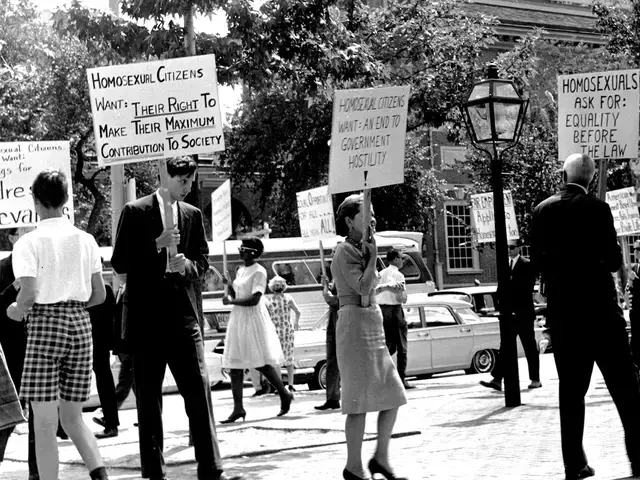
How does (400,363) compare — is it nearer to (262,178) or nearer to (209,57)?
(209,57)

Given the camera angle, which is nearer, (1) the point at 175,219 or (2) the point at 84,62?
(1) the point at 175,219

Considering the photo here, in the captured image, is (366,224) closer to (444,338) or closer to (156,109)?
(156,109)

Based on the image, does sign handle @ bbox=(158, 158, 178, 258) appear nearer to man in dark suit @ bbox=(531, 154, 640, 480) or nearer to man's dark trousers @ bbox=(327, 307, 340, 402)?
man in dark suit @ bbox=(531, 154, 640, 480)

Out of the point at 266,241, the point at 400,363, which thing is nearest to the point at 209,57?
the point at 400,363

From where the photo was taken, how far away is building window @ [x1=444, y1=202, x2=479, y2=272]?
1848 inches

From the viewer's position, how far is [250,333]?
13.4 metres

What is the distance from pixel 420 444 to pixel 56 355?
3.81 metres

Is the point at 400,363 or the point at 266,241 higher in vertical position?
the point at 266,241

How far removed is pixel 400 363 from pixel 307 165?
18604mm

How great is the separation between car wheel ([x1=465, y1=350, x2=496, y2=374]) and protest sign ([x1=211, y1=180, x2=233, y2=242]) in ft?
15.6

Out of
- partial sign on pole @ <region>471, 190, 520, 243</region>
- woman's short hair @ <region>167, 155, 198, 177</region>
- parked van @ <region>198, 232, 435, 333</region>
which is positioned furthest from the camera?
parked van @ <region>198, 232, 435, 333</region>

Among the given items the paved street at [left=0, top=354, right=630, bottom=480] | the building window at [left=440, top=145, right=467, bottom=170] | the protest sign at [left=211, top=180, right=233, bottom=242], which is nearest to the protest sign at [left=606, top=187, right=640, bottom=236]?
the protest sign at [left=211, top=180, right=233, bottom=242]

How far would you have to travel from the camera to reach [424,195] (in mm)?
38188

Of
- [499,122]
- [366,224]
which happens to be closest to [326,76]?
[499,122]
